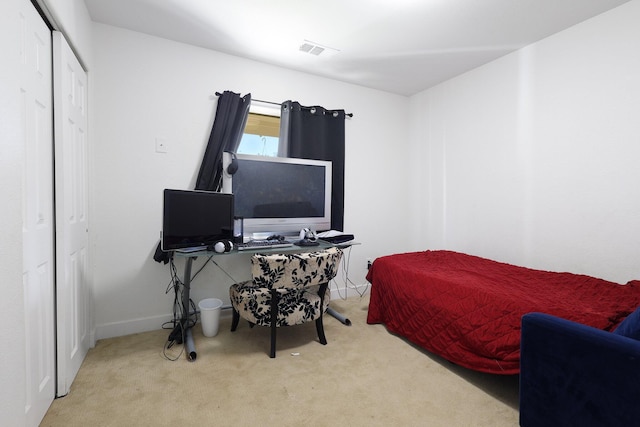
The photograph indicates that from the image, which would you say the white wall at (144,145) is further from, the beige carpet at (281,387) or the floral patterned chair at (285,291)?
the floral patterned chair at (285,291)

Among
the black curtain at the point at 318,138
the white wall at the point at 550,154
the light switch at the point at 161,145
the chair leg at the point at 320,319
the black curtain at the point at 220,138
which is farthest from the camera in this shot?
the black curtain at the point at 318,138

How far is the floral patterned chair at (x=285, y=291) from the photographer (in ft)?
6.55

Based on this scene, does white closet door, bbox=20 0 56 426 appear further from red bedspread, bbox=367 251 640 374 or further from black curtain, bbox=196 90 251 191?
red bedspread, bbox=367 251 640 374

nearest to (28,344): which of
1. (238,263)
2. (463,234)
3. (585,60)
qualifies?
(238,263)

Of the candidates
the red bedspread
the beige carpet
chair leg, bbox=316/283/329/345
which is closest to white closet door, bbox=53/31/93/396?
the beige carpet

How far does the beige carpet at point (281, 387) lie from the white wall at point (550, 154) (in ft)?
4.23

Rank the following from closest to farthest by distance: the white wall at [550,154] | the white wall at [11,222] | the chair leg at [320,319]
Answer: the white wall at [11,222]
the white wall at [550,154]
the chair leg at [320,319]

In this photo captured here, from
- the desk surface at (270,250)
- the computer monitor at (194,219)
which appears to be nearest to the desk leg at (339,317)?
the desk surface at (270,250)

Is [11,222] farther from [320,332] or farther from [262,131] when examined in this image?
[262,131]

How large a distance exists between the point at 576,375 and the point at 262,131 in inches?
118

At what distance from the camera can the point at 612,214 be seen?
214 centimetres

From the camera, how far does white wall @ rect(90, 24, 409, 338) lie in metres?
2.39

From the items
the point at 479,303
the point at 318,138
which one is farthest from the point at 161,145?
the point at 479,303

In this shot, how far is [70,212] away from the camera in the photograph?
5.74 ft
